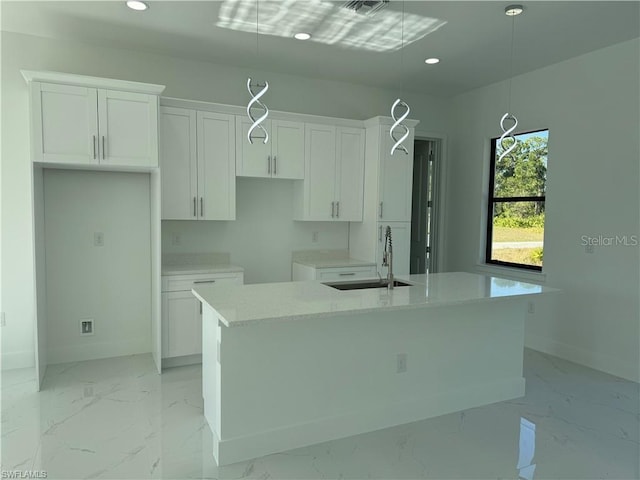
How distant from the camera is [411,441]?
108 inches

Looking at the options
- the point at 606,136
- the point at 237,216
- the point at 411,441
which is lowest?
the point at 411,441

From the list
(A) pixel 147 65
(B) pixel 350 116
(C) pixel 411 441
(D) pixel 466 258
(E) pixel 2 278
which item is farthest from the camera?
(D) pixel 466 258

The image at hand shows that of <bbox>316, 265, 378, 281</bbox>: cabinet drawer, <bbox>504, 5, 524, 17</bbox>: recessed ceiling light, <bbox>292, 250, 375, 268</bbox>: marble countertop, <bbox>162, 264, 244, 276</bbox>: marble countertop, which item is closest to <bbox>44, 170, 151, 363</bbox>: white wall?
<bbox>162, 264, 244, 276</bbox>: marble countertop

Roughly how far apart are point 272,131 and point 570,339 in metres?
3.56

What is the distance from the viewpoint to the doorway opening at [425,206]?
5.69 metres

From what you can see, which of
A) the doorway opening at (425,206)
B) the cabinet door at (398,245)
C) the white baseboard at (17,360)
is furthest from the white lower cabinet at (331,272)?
the white baseboard at (17,360)

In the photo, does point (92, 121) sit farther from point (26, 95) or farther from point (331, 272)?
point (331, 272)

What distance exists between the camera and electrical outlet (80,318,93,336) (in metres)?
4.05

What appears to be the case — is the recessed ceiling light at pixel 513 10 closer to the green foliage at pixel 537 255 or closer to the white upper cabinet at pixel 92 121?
the green foliage at pixel 537 255

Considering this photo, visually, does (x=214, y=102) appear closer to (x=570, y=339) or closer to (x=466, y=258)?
(x=466, y=258)

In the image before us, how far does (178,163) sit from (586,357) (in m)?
4.19

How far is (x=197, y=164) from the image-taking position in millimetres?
4055

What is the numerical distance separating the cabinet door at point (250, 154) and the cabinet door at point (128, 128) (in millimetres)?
818

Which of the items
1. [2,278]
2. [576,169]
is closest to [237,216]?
[2,278]
